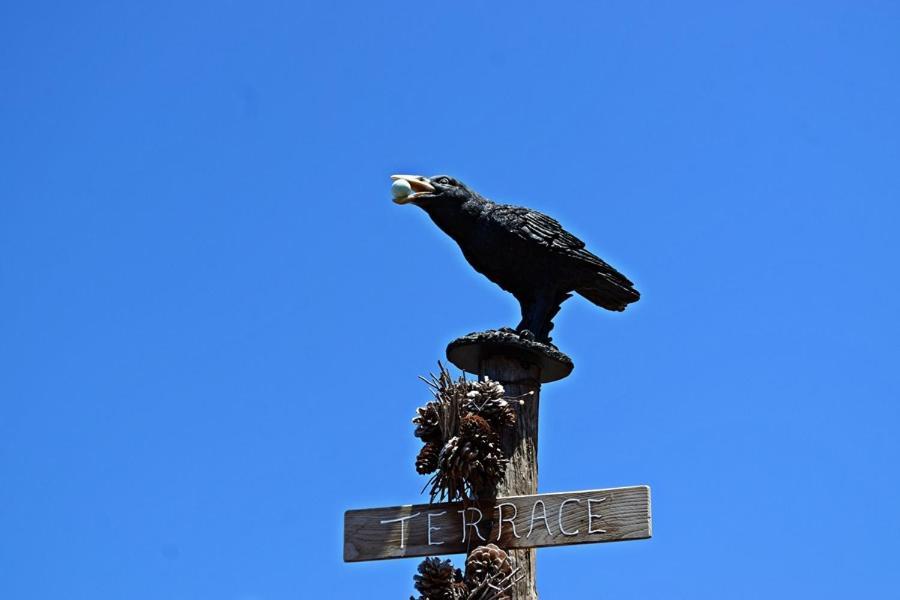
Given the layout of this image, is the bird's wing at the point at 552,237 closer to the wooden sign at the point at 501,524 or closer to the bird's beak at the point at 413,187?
the bird's beak at the point at 413,187

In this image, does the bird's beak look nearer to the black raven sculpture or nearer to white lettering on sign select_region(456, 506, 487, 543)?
the black raven sculpture

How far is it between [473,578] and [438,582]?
0.42 feet

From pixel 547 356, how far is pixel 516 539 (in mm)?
812

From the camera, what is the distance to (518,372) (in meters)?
5.43

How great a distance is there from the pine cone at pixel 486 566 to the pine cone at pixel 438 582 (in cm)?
5

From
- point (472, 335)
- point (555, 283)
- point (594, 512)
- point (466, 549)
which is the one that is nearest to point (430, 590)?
point (466, 549)

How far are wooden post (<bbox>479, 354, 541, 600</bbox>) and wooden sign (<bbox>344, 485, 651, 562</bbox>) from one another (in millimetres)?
108

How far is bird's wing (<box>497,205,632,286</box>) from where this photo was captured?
5684 mm

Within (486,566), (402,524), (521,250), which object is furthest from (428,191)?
(486,566)

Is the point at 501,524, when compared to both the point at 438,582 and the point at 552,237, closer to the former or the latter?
the point at 438,582

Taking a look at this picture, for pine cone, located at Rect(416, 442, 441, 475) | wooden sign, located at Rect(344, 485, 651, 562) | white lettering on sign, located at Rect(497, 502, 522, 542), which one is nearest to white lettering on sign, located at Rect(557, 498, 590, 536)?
wooden sign, located at Rect(344, 485, 651, 562)

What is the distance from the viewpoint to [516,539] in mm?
4988

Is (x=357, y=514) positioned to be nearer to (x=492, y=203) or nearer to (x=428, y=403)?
(x=428, y=403)

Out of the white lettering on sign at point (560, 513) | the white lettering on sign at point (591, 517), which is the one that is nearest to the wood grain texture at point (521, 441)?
the white lettering on sign at point (560, 513)
